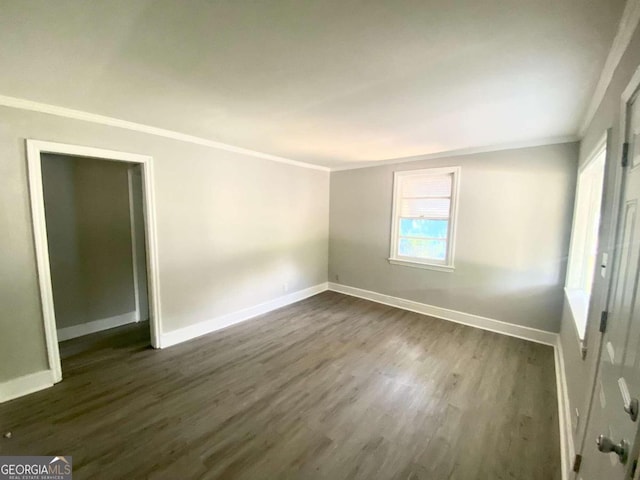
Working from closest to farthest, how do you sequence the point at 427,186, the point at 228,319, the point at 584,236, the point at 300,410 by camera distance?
the point at 300,410 < the point at 584,236 < the point at 228,319 < the point at 427,186

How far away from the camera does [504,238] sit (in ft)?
11.3

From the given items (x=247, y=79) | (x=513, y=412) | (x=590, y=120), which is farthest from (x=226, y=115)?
(x=513, y=412)

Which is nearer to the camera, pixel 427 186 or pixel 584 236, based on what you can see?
pixel 584 236

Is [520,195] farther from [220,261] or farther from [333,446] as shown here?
[220,261]

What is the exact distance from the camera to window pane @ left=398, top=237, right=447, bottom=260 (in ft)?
13.2

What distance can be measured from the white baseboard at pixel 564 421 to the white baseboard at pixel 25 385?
13.1ft

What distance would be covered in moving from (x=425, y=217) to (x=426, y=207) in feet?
0.53

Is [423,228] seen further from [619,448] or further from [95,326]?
[95,326]

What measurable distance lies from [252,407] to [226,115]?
255cm

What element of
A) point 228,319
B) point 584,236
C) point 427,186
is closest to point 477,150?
point 427,186

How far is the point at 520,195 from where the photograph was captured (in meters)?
3.30

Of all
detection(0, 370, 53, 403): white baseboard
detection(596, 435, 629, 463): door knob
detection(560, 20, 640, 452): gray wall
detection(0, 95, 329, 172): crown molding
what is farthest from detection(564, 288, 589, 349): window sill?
detection(0, 370, 53, 403): white baseboard

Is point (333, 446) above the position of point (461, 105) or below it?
below

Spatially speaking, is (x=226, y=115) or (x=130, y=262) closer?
(x=226, y=115)
